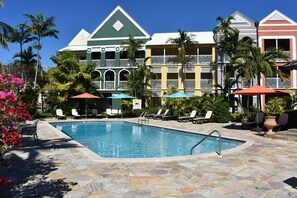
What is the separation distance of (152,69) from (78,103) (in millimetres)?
9544

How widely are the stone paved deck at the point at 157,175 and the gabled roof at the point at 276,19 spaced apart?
24.6 metres

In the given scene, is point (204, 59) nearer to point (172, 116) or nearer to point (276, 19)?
point (276, 19)

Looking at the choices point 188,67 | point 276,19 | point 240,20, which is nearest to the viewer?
point 276,19

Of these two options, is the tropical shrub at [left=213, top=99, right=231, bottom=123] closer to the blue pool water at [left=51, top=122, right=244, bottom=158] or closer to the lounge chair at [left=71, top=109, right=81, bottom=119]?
the blue pool water at [left=51, top=122, right=244, bottom=158]

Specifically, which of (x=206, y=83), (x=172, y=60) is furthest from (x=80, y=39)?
(x=206, y=83)

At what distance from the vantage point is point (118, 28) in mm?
33062

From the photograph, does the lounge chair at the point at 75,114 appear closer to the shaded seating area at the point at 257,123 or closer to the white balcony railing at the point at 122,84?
the white balcony railing at the point at 122,84

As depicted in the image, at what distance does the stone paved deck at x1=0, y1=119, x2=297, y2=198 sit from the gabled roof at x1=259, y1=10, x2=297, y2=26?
24560 mm


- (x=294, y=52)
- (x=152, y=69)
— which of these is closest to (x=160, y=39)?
(x=152, y=69)

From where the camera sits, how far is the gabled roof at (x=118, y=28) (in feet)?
108

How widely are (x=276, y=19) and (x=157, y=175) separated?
29306 mm

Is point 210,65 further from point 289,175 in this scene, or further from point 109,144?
point 289,175

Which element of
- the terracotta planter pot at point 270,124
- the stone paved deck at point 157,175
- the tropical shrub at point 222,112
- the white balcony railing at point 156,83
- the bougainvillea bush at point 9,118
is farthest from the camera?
the white balcony railing at point 156,83

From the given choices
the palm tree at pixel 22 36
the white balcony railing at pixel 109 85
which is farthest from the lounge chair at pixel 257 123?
the palm tree at pixel 22 36
